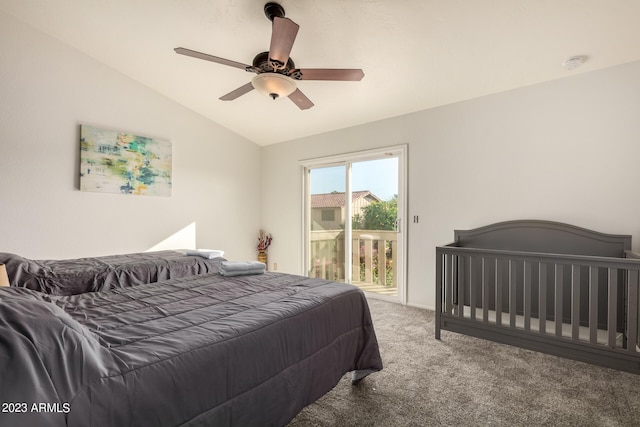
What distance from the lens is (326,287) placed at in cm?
196

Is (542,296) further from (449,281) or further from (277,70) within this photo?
(277,70)

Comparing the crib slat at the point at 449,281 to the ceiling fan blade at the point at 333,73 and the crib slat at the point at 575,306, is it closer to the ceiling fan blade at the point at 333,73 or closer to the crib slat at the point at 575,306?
the crib slat at the point at 575,306

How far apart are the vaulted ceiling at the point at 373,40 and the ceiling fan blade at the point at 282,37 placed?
53 cm

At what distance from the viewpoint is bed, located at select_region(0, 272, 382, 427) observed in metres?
0.79

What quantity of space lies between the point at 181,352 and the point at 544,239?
3076 millimetres

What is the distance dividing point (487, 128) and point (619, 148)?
1.05 m

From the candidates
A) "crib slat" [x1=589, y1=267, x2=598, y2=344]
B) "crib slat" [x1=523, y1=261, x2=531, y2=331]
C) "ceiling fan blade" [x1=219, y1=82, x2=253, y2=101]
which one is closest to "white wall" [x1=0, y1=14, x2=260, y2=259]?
"ceiling fan blade" [x1=219, y1=82, x2=253, y2=101]

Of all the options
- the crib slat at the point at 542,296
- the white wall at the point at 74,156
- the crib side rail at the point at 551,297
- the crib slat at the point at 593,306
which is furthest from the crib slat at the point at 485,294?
the white wall at the point at 74,156

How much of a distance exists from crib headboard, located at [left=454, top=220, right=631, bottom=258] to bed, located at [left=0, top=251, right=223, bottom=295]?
8.69 ft

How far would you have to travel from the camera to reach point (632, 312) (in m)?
2.01

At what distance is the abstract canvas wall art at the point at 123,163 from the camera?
134 inches

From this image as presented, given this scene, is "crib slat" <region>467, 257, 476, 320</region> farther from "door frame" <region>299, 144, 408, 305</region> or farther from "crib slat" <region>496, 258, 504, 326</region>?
"door frame" <region>299, 144, 408, 305</region>

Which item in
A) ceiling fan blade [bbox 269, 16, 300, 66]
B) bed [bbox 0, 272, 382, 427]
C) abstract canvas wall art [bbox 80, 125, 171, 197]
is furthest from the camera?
abstract canvas wall art [bbox 80, 125, 171, 197]

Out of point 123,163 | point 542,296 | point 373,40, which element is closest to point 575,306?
point 542,296
